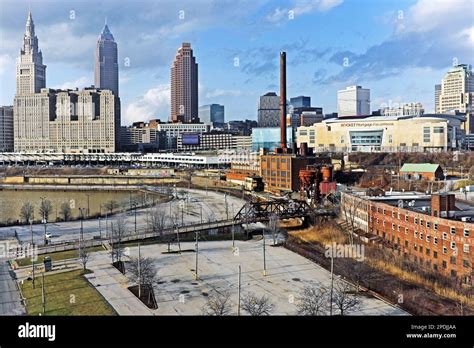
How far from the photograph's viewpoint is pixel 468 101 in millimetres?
59656

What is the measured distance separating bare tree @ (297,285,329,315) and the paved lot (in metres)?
0.15

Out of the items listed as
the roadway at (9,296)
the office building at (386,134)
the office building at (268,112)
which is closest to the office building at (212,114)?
the office building at (268,112)

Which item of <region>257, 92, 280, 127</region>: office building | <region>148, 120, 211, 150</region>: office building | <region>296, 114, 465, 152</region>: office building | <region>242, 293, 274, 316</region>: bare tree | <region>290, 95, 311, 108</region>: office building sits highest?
<region>290, 95, 311, 108</region>: office building

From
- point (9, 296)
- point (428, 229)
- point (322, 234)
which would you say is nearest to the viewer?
point (9, 296)

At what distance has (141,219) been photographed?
15.9 meters

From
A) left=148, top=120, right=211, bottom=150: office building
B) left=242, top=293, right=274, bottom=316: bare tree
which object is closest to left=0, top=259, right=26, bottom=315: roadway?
left=242, top=293, right=274, bottom=316: bare tree

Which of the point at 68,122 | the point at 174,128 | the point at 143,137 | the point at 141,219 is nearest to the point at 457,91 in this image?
the point at 174,128

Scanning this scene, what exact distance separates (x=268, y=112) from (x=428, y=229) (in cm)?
5835

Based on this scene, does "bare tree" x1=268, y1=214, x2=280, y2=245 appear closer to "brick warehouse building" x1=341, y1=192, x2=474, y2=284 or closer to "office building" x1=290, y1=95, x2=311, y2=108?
"brick warehouse building" x1=341, y1=192, x2=474, y2=284

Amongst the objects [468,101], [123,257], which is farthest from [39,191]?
[468,101]

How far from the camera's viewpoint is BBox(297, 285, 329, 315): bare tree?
555cm

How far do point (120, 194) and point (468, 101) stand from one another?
4892 centimetres

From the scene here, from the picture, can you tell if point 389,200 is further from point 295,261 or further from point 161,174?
point 161,174

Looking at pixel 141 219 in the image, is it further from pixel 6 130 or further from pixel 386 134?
pixel 6 130
